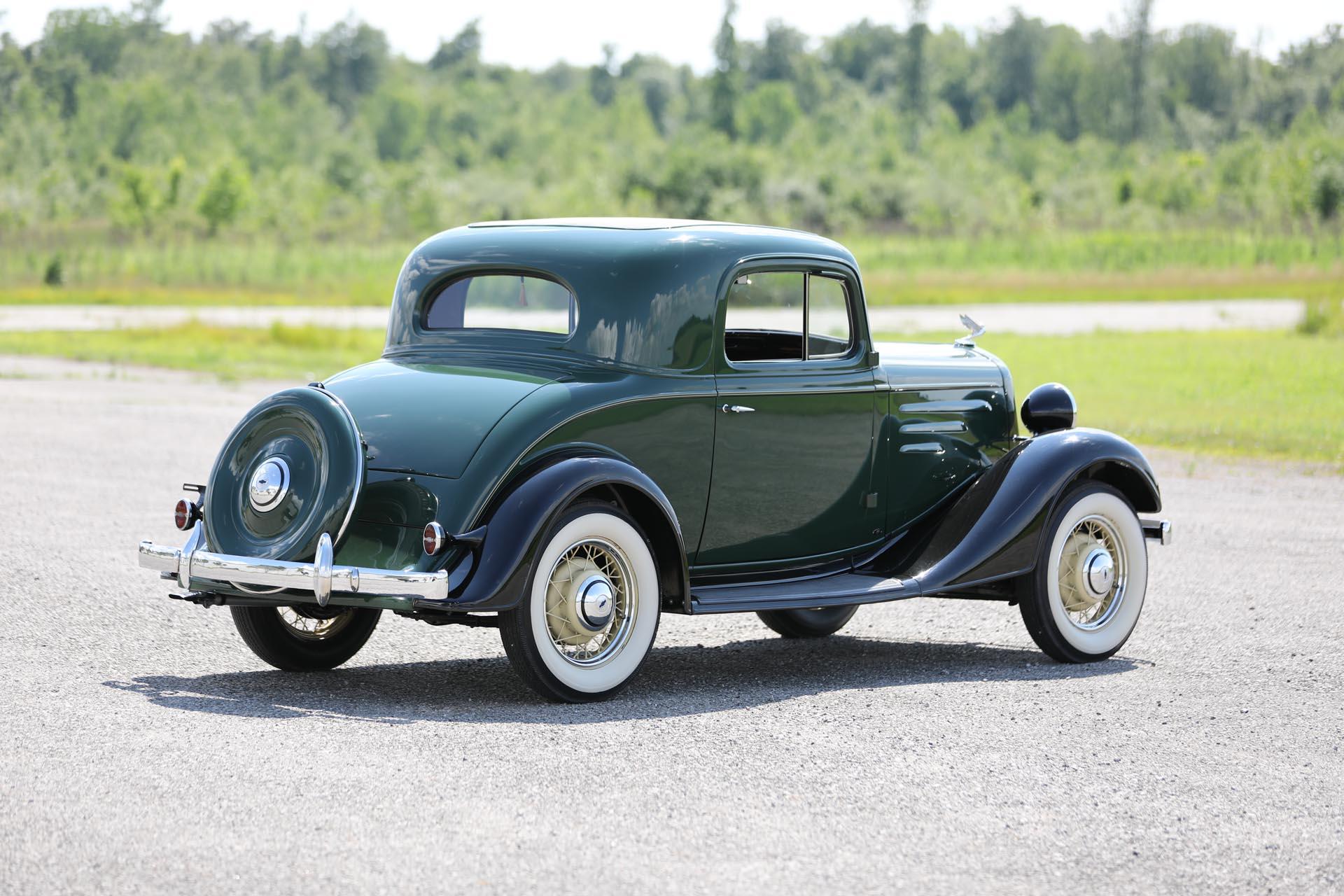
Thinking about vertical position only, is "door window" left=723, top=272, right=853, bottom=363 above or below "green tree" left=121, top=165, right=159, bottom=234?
below

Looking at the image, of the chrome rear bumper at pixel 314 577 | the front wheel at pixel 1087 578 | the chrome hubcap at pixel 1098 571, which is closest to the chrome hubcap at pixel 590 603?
the chrome rear bumper at pixel 314 577

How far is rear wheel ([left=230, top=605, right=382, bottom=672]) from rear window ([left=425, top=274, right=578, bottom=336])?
4.35 feet

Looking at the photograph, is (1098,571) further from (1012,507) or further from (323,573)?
(323,573)

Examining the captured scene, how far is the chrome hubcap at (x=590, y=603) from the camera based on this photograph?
591cm

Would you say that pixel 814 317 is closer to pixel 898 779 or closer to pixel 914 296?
pixel 898 779

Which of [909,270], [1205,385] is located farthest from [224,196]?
[1205,385]

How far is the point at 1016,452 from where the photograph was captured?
7410 millimetres

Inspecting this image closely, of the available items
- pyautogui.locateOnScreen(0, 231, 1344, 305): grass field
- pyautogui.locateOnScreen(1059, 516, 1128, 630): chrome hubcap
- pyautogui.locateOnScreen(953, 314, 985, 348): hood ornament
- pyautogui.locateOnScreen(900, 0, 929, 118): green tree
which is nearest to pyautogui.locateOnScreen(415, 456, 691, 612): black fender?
pyautogui.locateOnScreen(1059, 516, 1128, 630): chrome hubcap

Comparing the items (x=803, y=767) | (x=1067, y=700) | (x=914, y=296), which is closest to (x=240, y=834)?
(x=803, y=767)

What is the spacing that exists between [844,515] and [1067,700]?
1.30 meters

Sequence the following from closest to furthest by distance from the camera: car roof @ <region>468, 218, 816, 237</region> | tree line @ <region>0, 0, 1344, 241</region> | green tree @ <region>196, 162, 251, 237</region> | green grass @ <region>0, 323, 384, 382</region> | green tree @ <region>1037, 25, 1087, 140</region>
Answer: car roof @ <region>468, 218, 816, 237</region>, green grass @ <region>0, 323, 384, 382</region>, green tree @ <region>196, 162, 251, 237</region>, tree line @ <region>0, 0, 1344, 241</region>, green tree @ <region>1037, 25, 1087, 140</region>

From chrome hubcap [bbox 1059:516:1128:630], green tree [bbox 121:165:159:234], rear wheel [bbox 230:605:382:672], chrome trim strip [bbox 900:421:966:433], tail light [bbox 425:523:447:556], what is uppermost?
green tree [bbox 121:165:159:234]

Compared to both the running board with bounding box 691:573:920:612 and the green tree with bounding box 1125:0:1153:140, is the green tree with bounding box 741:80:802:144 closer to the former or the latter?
the green tree with bounding box 1125:0:1153:140

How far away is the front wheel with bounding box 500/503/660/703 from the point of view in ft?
19.0
